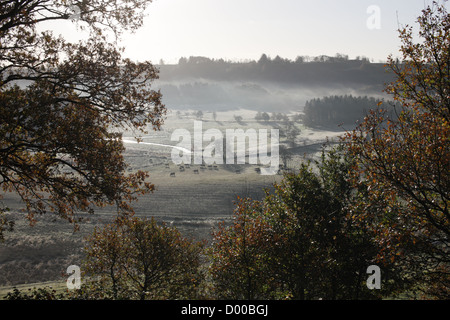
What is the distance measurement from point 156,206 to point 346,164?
214 ft

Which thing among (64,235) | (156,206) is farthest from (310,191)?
(156,206)

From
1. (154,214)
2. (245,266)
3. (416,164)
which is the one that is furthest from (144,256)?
(154,214)

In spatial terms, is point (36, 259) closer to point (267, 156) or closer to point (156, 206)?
point (156, 206)

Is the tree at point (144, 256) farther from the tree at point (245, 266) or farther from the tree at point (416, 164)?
the tree at point (416, 164)

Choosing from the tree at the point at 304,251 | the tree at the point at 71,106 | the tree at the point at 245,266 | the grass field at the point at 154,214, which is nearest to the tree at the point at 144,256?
the tree at the point at 245,266

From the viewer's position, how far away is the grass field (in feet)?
146

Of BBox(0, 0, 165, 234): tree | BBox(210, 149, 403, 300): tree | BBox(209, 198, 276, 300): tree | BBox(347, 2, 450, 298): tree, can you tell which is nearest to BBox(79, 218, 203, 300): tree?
BBox(209, 198, 276, 300): tree

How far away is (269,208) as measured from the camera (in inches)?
907

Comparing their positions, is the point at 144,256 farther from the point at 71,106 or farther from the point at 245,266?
the point at 71,106

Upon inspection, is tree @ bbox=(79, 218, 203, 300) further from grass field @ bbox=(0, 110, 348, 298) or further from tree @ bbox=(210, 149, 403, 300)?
grass field @ bbox=(0, 110, 348, 298)

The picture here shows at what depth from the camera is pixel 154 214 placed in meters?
76.8

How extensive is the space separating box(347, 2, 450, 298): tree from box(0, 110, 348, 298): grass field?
1351 cm

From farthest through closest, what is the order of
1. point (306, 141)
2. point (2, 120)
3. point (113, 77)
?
point (306, 141)
point (113, 77)
point (2, 120)

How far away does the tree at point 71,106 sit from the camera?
42.0ft
